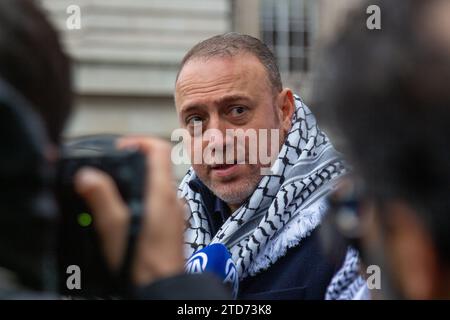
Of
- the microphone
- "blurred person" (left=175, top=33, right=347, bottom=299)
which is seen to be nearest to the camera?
the microphone

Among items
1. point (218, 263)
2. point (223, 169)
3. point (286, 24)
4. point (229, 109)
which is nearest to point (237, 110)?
point (229, 109)

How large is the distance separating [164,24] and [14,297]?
14.3 feet

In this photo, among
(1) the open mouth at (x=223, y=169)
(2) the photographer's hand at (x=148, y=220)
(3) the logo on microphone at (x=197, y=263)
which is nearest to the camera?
(2) the photographer's hand at (x=148, y=220)

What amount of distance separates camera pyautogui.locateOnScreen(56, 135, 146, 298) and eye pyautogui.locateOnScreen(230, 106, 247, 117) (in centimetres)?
63

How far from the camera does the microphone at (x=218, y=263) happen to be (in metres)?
1.57

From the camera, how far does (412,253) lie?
3.10 ft

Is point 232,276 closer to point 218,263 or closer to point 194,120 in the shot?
point 218,263

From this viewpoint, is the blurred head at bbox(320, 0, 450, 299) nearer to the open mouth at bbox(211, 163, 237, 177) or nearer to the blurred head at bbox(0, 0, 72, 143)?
the blurred head at bbox(0, 0, 72, 143)

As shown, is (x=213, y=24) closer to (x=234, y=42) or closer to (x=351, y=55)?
(x=234, y=42)

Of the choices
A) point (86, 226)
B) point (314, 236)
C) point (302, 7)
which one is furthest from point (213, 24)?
point (86, 226)

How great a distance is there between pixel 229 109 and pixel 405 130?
898 millimetres

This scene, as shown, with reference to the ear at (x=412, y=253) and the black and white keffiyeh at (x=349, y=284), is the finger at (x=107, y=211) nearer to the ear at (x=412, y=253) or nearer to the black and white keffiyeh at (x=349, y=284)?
the ear at (x=412, y=253)

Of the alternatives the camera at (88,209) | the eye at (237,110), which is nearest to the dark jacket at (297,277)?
the eye at (237,110)

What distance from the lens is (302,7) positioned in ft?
14.3
